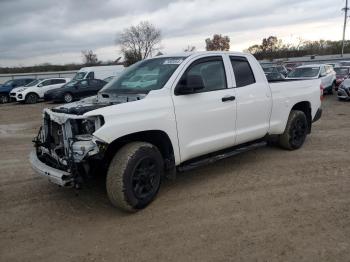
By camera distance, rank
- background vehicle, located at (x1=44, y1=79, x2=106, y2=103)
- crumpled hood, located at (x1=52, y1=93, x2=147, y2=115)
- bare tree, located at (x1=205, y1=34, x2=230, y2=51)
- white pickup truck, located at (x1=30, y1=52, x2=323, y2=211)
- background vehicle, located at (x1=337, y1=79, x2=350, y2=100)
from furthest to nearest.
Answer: bare tree, located at (x1=205, y1=34, x2=230, y2=51) < background vehicle, located at (x1=44, y1=79, x2=106, y2=103) < background vehicle, located at (x1=337, y1=79, x2=350, y2=100) < crumpled hood, located at (x1=52, y1=93, x2=147, y2=115) < white pickup truck, located at (x1=30, y1=52, x2=323, y2=211)

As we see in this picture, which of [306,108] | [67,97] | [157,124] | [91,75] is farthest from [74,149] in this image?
[91,75]

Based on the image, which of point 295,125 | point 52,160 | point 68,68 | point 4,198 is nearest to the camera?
point 52,160

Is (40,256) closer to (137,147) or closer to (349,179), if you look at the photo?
(137,147)

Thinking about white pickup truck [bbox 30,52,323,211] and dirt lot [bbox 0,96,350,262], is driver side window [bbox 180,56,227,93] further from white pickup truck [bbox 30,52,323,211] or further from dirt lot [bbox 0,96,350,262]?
dirt lot [bbox 0,96,350,262]

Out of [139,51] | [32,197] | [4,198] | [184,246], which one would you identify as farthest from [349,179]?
[139,51]

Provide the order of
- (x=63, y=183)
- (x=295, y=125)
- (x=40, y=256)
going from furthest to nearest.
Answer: (x=295, y=125), (x=63, y=183), (x=40, y=256)

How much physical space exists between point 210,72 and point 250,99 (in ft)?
2.75

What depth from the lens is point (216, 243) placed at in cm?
384

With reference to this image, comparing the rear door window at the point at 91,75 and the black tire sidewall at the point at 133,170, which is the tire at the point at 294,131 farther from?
the rear door window at the point at 91,75

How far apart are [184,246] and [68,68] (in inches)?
2721

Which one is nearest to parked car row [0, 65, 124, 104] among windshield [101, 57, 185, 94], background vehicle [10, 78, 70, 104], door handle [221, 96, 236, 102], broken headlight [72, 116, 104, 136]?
background vehicle [10, 78, 70, 104]

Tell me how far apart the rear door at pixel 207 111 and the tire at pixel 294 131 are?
184cm

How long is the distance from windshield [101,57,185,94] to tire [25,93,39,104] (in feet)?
69.5

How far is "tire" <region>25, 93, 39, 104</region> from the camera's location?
2516cm
